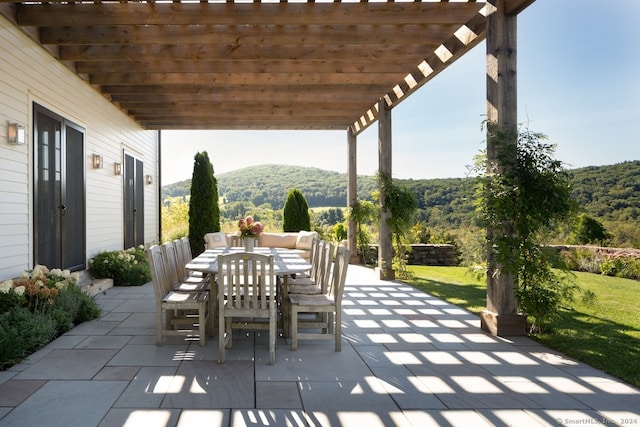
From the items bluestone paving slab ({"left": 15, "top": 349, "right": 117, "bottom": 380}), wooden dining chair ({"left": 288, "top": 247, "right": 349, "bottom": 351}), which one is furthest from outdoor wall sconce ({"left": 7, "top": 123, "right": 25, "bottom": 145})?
wooden dining chair ({"left": 288, "top": 247, "right": 349, "bottom": 351})

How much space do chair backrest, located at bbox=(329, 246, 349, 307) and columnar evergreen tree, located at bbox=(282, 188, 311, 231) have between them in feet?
25.9

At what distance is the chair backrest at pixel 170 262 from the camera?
4387 mm

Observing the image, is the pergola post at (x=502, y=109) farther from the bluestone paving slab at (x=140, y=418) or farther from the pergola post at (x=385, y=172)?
the pergola post at (x=385, y=172)

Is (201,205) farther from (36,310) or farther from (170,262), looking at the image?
(36,310)

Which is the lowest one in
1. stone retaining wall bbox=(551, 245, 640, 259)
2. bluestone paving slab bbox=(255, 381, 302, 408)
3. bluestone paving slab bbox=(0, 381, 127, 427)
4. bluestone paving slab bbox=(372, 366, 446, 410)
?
bluestone paving slab bbox=(372, 366, 446, 410)

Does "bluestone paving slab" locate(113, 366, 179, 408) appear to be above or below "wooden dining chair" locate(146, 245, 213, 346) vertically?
below

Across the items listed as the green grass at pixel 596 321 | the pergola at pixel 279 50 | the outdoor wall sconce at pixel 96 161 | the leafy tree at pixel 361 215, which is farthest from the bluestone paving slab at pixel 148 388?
the leafy tree at pixel 361 215

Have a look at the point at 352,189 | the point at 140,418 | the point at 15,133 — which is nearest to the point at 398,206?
the point at 352,189

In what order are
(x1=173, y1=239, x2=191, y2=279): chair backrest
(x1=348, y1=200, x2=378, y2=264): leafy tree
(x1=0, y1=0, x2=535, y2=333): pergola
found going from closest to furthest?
(x1=0, y1=0, x2=535, y2=333): pergola
(x1=173, y1=239, x2=191, y2=279): chair backrest
(x1=348, y1=200, x2=378, y2=264): leafy tree

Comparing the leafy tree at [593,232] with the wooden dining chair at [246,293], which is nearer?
the wooden dining chair at [246,293]

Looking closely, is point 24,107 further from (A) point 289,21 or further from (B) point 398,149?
(B) point 398,149

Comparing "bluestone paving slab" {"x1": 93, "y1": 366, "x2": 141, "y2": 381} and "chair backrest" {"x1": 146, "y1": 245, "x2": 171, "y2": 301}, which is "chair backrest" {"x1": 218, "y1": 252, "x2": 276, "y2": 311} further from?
"bluestone paving slab" {"x1": 93, "y1": 366, "x2": 141, "y2": 381}

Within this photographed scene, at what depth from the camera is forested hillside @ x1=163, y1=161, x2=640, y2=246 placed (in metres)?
9.80

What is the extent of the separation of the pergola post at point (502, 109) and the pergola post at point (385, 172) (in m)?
3.76
